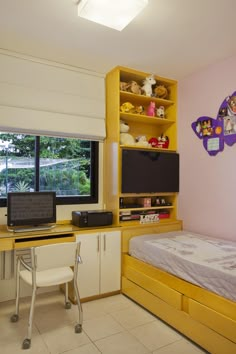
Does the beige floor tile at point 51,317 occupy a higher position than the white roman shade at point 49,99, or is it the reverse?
the white roman shade at point 49,99

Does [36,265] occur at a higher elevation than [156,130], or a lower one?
lower

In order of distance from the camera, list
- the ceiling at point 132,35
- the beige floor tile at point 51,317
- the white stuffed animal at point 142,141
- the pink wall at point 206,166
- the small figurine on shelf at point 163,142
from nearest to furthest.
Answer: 1. the ceiling at point 132,35
2. the beige floor tile at point 51,317
3. the pink wall at point 206,166
4. the white stuffed animal at point 142,141
5. the small figurine on shelf at point 163,142

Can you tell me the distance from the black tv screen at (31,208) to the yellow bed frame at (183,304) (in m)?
0.84

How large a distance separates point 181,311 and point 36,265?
1.19 m

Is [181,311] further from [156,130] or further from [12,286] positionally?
[156,130]

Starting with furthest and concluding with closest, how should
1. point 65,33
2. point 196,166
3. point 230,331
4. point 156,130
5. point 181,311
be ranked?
point 156,130 < point 196,166 < point 65,33 < point 181,311 < point 230,331

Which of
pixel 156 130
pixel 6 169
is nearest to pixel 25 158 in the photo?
pixel 6 169

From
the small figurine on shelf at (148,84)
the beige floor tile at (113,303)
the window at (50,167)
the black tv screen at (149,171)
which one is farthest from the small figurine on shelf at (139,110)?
the beige floor tile at (113,303)

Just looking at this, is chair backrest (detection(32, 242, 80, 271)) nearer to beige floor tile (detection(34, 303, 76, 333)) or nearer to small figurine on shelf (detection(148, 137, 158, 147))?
beige floor tile (detection(34, 303, 76, 333))

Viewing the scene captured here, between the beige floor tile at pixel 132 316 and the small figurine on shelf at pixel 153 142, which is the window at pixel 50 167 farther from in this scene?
the beige floor tile at pixel 132 316

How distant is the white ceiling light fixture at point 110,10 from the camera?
185 cm

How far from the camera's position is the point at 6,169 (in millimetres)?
2891

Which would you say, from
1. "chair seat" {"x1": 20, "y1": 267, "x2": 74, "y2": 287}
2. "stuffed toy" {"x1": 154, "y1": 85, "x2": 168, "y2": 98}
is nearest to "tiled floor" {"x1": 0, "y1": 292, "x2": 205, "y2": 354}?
"chair seat" {"x1": 20, "y1": 267, "x2": 74, "y2": 287}

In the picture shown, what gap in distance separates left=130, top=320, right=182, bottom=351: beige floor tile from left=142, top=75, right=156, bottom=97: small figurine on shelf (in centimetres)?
245
